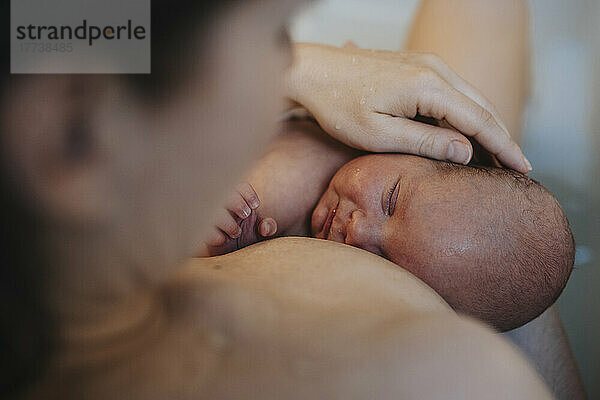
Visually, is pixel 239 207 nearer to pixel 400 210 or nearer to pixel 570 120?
pixel 400 210

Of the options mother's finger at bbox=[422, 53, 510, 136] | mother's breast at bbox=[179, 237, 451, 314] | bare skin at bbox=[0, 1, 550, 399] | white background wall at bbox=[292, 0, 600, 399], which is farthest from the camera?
white background wall at bbox=[292, 0, 600, 399]

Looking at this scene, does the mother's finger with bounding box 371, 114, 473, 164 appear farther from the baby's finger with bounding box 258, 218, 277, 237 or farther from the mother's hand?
the baby's finger with bounding box 258, 218, 277, 237

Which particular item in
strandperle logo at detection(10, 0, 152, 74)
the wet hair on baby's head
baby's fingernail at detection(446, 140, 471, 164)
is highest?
strandperle logo at detection(10, 0, 152, 74)

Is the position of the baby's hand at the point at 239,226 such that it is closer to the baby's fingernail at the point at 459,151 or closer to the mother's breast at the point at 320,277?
the mother's breast at the point at 320,277

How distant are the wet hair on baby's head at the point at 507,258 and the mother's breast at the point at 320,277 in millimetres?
162

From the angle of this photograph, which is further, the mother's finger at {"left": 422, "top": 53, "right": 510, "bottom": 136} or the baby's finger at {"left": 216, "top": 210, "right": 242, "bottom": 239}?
the mother's finger at {"left": 422, "top": 53, "right": 510, "bottom": 136}

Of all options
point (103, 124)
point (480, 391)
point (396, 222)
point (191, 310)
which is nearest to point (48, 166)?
point (103, 124)

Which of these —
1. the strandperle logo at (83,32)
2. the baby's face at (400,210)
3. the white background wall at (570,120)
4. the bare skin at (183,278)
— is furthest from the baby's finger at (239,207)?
the white background wall at (570,120)

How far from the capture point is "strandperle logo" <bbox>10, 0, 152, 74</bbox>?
0.38 m

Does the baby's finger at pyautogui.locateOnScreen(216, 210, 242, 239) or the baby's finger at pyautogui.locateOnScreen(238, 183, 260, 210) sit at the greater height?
the baby's finger at pyautogui.locateOnScreen(238, 183, 260, 210)

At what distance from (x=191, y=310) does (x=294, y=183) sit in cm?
42

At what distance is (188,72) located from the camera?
0.37 metres

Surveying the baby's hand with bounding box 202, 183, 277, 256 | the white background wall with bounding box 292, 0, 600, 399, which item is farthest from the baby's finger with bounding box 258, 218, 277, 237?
the white background wall with bounding box 292, 0, 600, 399

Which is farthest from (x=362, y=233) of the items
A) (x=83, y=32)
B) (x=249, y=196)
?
(x=83, y=32)
